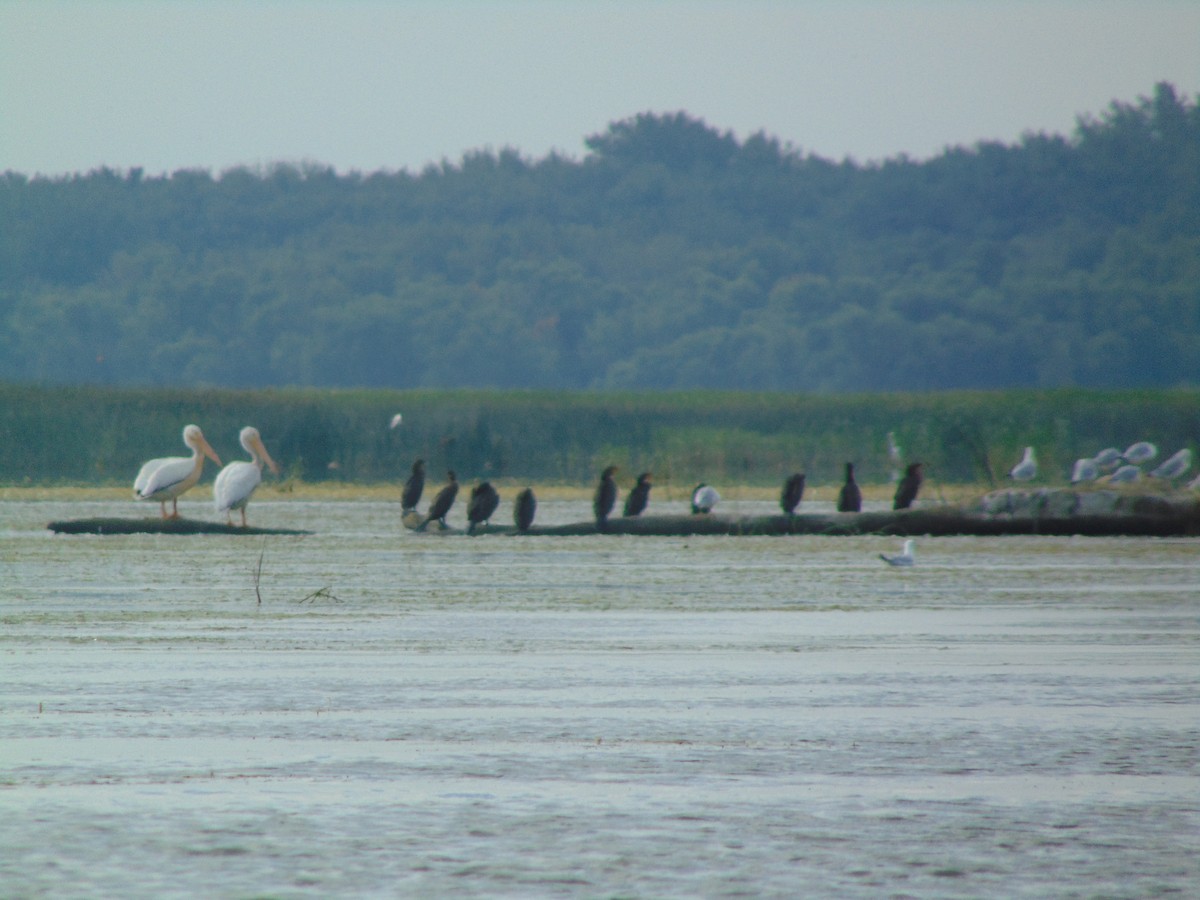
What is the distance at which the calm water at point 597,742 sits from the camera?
4891mm

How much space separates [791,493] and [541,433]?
18.5 m

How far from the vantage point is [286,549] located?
18594 mm

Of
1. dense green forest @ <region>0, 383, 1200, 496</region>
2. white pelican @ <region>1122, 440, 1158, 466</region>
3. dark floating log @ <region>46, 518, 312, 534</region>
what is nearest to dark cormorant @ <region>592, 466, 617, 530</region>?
dark floating log @ <region>46, 518, 312, 534</region>

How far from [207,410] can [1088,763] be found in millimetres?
38309

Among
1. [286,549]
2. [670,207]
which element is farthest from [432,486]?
[670,207]

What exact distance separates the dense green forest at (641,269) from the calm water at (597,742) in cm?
6210

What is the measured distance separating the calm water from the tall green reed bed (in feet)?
79.2

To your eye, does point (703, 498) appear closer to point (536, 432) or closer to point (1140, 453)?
point (1140, 453)

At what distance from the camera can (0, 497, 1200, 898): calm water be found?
489cm

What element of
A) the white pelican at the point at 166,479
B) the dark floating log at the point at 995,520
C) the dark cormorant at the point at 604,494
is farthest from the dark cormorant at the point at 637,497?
the white pelican at the point at 166,479

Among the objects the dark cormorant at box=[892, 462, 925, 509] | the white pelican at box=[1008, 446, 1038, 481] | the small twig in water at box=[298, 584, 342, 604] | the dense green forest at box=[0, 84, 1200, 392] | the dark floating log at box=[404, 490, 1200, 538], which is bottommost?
the small twig in water at box=[298, 584, 342, 604]

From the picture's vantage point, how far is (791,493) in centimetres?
2481

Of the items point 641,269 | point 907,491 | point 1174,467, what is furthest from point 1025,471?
point 641,269

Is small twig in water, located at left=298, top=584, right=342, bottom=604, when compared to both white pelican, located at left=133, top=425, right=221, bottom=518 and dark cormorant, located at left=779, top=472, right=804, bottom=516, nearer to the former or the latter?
white pelican, located at left=133, top=425, right=221, bottom=518
